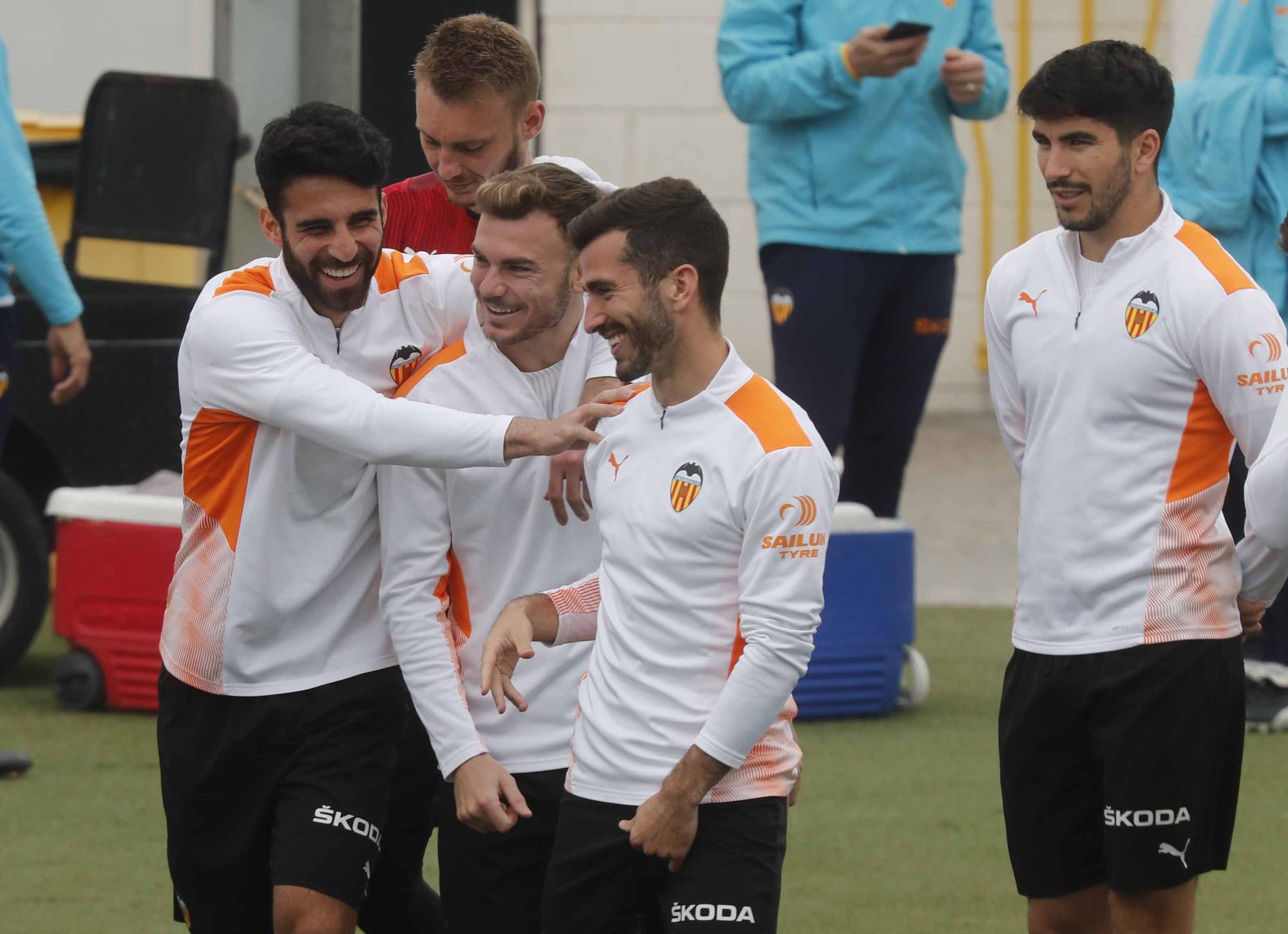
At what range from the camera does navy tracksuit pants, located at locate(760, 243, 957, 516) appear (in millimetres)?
6168

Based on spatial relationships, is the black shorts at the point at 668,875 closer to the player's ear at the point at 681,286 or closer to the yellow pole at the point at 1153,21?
the player's ear at the point at 681,286

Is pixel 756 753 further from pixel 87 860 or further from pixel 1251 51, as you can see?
pixel 1251 51

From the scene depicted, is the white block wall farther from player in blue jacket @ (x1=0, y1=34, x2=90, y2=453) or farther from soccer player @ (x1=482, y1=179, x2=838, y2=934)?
soccer player @ (x1=482, y1=179, x2=838, y2=934)

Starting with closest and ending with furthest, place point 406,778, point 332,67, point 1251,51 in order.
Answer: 1. point 406,778
2. point 1251,51
3. point 332,67

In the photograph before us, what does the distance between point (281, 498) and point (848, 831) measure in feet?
7.10

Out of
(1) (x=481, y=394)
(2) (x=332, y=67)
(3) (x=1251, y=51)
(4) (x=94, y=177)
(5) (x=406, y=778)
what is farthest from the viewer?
(2) (x=332, y=67)

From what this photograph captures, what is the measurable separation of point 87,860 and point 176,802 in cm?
140

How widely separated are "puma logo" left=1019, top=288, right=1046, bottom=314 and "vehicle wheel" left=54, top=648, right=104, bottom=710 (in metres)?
3.60

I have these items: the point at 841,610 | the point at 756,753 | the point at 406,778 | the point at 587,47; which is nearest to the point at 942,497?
the point at 587,47

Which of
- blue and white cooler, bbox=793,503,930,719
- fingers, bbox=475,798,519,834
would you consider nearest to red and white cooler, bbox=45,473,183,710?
blue and white cooler, bbox=793,503,930,719

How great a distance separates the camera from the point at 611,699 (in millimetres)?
3107

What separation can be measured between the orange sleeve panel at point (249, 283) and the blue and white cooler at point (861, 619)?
8.64 ft

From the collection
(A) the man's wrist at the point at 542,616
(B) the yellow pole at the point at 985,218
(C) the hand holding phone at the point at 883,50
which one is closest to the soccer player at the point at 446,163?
(A) the man's wrist at the point at 542,616

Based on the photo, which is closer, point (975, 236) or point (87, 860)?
point (87, 860)
